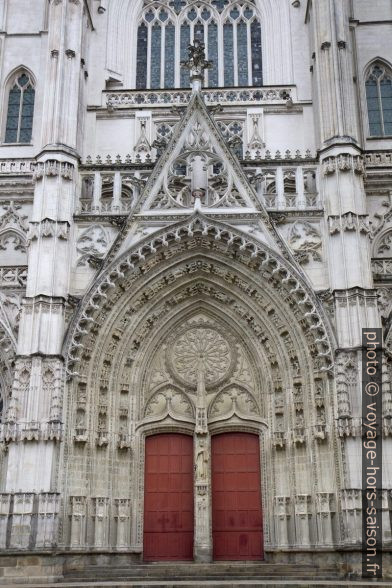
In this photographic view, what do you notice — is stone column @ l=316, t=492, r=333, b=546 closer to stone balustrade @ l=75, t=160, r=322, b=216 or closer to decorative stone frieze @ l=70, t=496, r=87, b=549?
decorative stone frieze @ l=70, t=496, r=87, b=549

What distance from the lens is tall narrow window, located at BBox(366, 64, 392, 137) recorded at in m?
20.4

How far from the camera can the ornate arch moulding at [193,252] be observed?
16.3 metres

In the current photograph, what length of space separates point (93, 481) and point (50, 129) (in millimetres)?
9008

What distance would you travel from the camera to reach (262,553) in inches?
643

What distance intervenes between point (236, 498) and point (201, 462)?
131cm

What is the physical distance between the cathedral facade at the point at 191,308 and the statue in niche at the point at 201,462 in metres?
0.05

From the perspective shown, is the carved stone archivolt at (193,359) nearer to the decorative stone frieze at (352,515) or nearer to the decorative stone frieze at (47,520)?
the decorative stone frieze at (47,520)

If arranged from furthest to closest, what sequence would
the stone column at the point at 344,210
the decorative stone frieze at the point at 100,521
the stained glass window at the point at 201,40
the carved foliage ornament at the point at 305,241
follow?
the stained glass window at the point at 201,40
the carved foliage ornament at the point at 305,241
the decorative stone frieze at the point at 100,521
the stone column at the point at 344,210

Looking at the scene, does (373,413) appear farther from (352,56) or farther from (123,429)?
(352,56)

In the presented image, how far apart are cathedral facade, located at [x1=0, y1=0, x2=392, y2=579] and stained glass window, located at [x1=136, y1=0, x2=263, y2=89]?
130 centimetres

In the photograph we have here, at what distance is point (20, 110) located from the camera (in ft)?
68.4

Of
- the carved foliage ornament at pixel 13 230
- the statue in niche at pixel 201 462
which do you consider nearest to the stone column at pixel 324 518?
the statue in niche at pixel 201 462

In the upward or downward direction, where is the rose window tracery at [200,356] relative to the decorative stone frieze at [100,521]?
upward

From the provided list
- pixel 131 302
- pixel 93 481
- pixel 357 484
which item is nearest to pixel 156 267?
pixel 131 302
